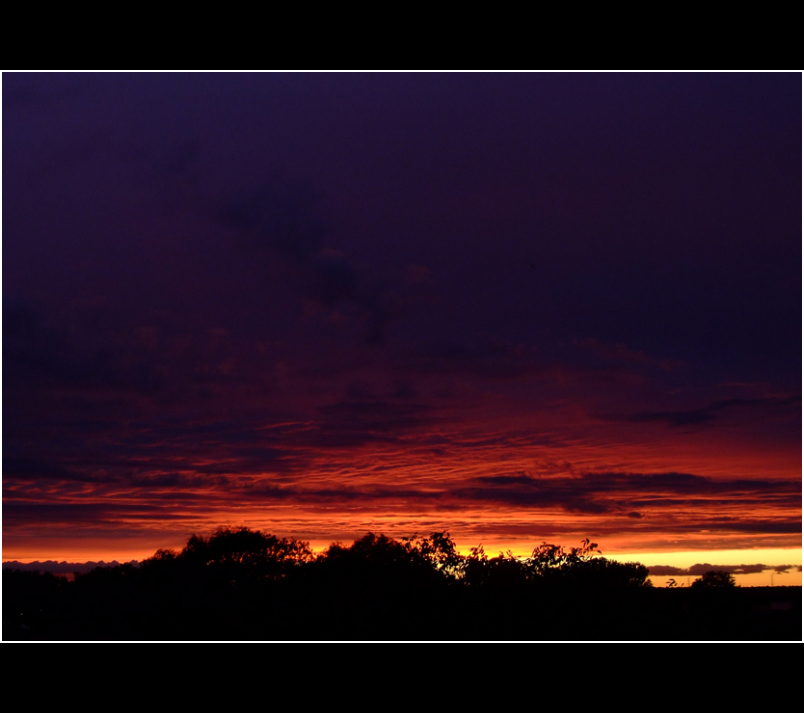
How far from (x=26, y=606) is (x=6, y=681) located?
7.24 meters

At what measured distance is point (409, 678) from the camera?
5.17 m

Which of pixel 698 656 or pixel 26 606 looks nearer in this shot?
pixel 698 656

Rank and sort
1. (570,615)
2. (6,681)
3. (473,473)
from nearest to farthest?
(6,681)
(570,615)
(473,473)

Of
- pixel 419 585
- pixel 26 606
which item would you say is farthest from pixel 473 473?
pixel 26 606

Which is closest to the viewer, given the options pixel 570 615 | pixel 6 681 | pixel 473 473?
pixel 6 681

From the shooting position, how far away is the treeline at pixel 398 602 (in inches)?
405

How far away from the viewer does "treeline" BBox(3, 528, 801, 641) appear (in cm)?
1030

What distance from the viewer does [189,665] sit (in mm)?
5148

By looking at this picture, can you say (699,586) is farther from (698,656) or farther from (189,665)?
(189,665)

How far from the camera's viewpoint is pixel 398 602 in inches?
413
